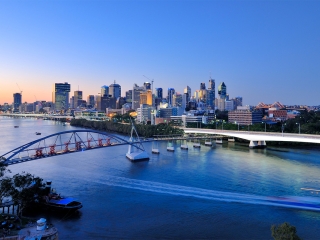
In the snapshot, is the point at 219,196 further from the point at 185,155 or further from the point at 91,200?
the point at 185,155

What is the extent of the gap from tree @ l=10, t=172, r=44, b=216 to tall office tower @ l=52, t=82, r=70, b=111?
413 feet

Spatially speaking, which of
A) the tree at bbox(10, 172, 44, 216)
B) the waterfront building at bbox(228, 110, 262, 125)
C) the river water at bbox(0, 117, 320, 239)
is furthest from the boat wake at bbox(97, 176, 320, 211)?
the waterfront building at bbox(228, 110, 262, 125)

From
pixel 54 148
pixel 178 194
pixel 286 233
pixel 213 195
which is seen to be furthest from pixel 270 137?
pixel 286 233

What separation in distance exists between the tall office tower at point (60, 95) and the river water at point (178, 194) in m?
118

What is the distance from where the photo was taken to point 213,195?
36.9 ft

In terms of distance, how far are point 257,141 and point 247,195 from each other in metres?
15.8

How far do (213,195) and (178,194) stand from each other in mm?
1261

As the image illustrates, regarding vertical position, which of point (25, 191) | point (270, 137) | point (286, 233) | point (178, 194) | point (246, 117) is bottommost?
point (178, 194)

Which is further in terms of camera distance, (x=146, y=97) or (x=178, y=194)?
(x=146, y=97)

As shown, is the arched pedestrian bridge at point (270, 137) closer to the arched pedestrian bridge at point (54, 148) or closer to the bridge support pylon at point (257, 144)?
the bridge support pylon at point (257, 144)

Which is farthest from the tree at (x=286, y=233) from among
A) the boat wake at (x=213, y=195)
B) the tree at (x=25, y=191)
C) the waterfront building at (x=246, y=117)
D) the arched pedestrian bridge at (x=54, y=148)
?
the waterfront building at (x=246, y=117)

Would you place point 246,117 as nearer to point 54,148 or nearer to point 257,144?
point 257,144

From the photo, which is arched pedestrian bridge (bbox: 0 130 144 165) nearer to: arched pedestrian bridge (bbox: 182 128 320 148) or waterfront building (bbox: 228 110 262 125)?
arched pedestrian bridge (bbox: 182 128 320 148)

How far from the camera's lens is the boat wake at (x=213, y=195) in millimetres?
10258
